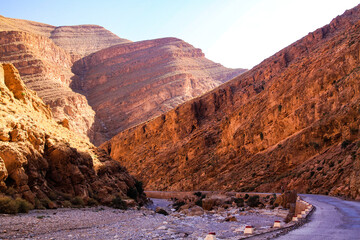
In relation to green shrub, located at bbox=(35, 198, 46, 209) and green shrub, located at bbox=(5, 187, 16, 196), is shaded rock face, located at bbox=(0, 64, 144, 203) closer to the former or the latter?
green shrub, located at bbox=(5, 187, 16, 196)

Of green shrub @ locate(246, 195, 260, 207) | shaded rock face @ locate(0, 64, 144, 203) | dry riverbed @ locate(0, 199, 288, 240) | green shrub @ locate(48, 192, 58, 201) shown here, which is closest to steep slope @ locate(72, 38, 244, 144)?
shaded rock face @ locate(0, 64, 144, 203)

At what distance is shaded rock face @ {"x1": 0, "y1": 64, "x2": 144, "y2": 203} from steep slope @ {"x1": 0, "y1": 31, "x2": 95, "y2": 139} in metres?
71.4

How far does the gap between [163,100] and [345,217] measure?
110841 mm

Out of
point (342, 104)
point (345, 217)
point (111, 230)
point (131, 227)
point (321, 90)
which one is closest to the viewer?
point (345, 217)

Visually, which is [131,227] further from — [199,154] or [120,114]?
[120,114]

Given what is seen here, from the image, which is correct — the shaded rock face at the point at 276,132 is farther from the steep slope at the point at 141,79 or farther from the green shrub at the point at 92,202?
the steep slope at the point at 141,79

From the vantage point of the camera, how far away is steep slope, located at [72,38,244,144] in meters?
118

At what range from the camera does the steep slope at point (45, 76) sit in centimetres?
10381

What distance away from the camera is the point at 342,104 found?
3161cm

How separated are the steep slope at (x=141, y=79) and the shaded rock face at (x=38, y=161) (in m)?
79.0

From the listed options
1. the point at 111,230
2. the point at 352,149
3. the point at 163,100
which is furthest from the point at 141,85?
the point at 111,230

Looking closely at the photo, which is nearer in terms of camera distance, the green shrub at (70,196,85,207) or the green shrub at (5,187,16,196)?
the green shrub at (5,187,16,196)

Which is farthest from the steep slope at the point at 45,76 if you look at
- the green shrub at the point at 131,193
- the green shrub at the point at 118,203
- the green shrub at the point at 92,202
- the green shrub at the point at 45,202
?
→ the green shrub at the point at 45,202

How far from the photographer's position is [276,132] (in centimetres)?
4072
